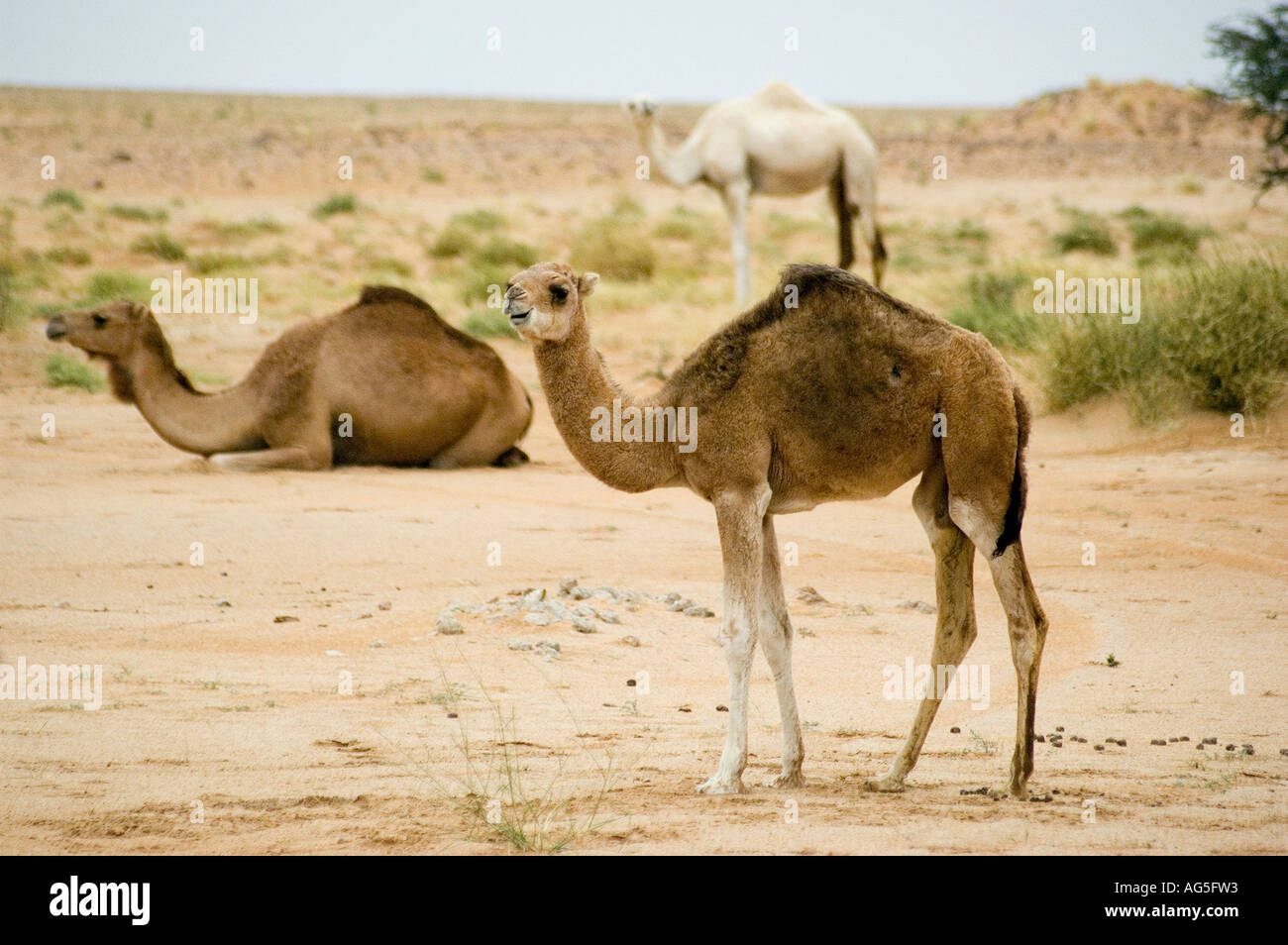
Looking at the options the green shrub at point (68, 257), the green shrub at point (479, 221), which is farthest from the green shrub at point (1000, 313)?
the green shrub at point (479, 221)

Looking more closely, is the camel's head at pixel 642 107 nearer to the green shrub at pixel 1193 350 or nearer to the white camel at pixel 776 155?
the white camel at pixel 776 155

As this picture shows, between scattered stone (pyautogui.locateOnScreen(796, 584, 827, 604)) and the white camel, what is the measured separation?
11.8m

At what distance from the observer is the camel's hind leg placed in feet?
20.8

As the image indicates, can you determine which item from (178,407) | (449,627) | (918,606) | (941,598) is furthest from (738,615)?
(178,407)

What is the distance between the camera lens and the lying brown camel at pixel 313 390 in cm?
1334

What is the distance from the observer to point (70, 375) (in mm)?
17719

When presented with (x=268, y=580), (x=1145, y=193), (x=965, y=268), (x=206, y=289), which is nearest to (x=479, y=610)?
(x=268, y=580)

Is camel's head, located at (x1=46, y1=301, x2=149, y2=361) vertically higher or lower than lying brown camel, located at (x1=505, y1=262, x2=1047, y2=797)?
higher

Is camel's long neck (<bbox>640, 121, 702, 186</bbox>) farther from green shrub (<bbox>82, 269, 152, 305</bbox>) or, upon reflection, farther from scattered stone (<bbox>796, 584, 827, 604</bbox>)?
scattered stone (<bbox>796, 584, 827, 604</bbox>)

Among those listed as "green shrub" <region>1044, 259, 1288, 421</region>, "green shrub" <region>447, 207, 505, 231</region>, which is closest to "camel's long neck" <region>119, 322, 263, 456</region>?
"green shrub" <region>1044, 259, 1288, 421</region>

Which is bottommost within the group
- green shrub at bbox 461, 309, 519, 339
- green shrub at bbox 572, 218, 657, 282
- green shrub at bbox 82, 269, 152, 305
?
green shrub at bbox 461, 309, 519, 339

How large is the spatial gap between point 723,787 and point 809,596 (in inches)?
158

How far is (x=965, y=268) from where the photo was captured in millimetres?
28750

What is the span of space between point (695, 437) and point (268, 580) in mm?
4756
